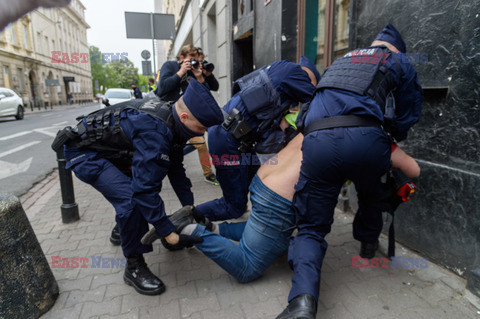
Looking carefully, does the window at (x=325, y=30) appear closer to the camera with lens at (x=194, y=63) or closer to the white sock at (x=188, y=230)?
the camera with lens at (x=194, y=63)

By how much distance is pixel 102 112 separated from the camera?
2.38 m

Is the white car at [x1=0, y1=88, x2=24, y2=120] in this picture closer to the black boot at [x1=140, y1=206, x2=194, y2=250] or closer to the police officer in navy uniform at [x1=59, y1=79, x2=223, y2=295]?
the police officer in navy uniform at [x1=59, y1=79, x2=223, y2=295]

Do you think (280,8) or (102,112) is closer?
(102,112)

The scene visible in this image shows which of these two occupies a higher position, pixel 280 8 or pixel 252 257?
pixel 280 8

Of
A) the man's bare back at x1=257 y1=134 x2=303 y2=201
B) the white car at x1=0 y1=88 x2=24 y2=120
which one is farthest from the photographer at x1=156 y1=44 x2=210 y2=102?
the white car at x1=0 y1=88 x2=24 y2=120

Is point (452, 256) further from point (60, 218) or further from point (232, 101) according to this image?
point (60, 218)

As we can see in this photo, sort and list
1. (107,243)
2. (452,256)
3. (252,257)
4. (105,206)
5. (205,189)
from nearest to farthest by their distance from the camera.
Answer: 1. (252,257)
2. (452,256)
3. (107,243)
4. (105,206)
5. (205,189)

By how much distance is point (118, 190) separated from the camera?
7.41ft

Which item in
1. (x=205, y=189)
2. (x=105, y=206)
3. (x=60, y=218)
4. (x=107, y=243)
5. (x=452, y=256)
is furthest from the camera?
(x=205, y=189)

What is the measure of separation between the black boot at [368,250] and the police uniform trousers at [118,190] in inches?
66.4

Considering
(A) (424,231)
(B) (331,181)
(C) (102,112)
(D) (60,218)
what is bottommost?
(D) (60,218)

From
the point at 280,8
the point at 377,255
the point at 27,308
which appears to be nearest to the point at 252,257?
the point at 377,255

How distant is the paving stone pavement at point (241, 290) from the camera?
202 cm

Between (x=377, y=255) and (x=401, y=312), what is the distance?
706 millimetres
